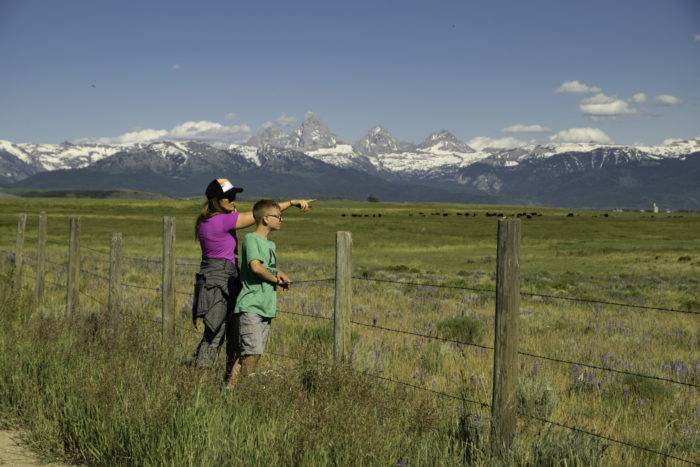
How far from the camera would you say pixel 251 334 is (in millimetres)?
6539

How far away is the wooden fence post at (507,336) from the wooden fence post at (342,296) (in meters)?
1.95

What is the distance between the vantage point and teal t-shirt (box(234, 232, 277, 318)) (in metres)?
6.52

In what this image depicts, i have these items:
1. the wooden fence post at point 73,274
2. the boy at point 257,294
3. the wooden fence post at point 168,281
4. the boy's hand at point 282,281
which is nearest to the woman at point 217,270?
the boy at point 257,294

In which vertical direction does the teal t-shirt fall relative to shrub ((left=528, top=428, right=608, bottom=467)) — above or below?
above

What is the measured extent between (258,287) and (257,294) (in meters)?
0.07

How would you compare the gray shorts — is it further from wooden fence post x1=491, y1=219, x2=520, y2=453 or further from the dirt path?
wooden fence post x1=491, y1=219, x2=520, y2=453

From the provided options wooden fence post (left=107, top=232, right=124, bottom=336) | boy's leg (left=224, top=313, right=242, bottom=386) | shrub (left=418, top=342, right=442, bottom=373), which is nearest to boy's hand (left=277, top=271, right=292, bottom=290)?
boy's leg (left=224, top=313, right=242, bottom=386)

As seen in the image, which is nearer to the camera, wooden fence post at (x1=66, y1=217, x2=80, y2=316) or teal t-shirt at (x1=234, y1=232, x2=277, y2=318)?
teal t-shirt at (x1=234, y1=232, x2=277, y2=318)

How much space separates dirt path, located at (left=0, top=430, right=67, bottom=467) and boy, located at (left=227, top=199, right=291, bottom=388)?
1.80 meters

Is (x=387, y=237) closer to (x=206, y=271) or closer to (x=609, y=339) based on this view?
(x=609, y=339)

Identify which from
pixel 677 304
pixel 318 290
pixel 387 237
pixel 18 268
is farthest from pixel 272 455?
pixel 387 237

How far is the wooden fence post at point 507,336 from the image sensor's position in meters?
5.01

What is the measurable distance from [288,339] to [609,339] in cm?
535

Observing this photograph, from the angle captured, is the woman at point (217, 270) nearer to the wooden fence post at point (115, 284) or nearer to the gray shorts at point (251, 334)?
the gray shorts at point (251, 334)
